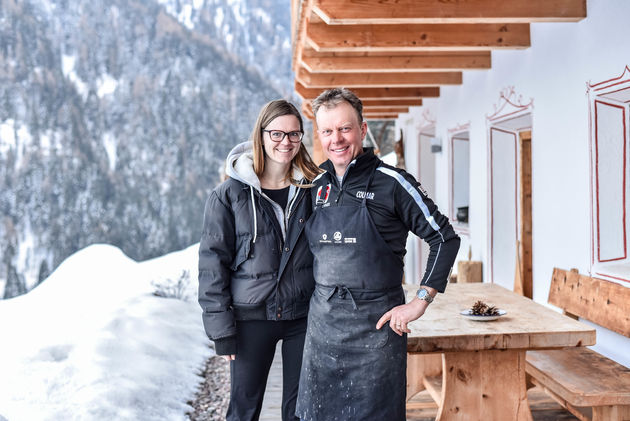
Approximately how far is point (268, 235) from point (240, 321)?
0.36m

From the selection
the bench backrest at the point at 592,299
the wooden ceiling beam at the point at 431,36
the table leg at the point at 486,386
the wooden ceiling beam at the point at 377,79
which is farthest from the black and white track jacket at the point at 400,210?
the wooden ceiling beam at the point at 377,79

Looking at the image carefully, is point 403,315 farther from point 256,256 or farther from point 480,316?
point 480,316

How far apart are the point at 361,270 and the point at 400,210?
0.25 m

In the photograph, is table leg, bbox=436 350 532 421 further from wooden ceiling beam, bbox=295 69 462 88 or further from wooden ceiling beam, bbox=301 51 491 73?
wooden ceiling beam, bbox=295 69 462 88

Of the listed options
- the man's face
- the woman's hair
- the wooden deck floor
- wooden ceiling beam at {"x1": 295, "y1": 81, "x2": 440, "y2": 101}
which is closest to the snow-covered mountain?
wooden ceiling beam at {"x1": 295, "y1": 81, "x2": 440, "y2": 101}

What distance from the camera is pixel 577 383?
9.68 feet

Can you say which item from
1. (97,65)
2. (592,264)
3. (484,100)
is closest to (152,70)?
(97,65)

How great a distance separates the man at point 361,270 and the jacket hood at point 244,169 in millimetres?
259

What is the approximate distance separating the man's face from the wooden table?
0.92m

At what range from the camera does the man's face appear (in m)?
2.11

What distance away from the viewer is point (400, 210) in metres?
2.15

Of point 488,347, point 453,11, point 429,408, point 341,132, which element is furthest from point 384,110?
point 341,132

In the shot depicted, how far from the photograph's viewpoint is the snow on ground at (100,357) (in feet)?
12.4

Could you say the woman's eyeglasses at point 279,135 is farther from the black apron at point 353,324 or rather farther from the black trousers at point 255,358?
the black trousers at point 255,358
